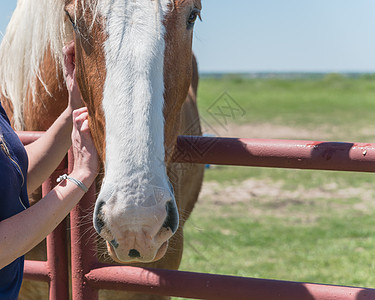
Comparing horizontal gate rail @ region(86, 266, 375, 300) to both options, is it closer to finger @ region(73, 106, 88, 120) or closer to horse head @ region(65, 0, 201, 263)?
horse head @ region(65, 0, 201, 263)

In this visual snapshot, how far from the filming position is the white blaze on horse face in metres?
1.31

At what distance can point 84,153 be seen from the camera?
158cm

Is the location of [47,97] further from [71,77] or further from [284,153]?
[284,153]

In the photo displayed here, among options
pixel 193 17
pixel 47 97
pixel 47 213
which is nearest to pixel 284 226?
pixel 47 97

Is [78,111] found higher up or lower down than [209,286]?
higher up

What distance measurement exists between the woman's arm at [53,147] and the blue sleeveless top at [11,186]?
0.14 meters

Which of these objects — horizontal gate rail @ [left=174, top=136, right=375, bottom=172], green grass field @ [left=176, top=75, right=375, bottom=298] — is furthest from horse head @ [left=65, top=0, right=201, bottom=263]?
green grass field @ [left=176, top=75, right=375, bottom=298]

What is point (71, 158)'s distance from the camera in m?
1.84

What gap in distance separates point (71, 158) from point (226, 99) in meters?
0.60

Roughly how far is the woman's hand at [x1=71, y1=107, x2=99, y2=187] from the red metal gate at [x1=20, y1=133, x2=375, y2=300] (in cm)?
24

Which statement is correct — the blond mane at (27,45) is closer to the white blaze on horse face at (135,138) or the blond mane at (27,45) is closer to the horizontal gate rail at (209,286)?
the white blaze on horse face at (135,138)

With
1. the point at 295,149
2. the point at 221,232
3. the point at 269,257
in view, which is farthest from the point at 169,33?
the point at 221,232

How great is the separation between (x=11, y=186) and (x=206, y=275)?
2.22 ft

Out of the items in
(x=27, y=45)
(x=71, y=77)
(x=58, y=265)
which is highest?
(x=27, y=45)
